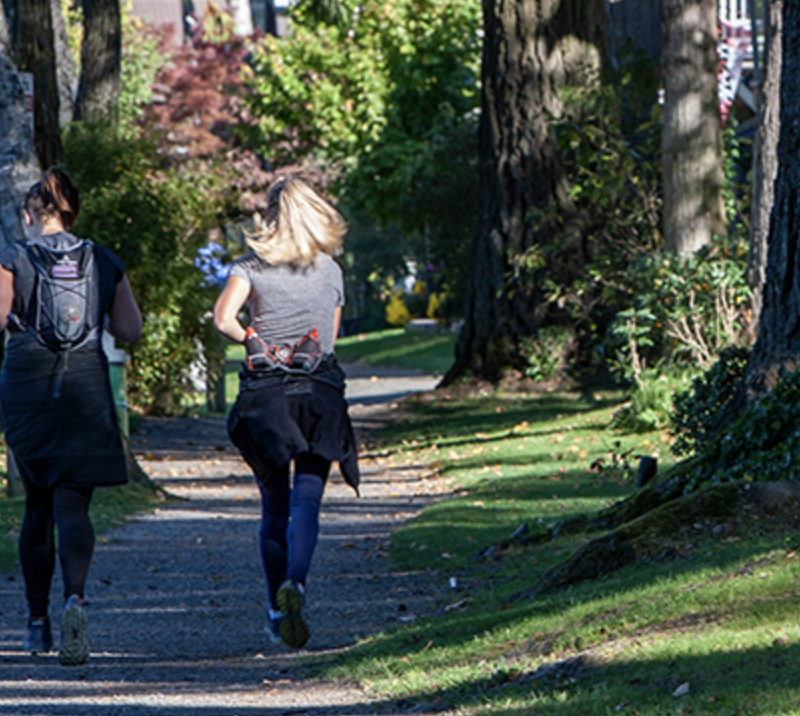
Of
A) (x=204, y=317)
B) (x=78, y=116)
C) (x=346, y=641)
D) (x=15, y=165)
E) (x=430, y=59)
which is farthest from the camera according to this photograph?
(x=430, y=59)

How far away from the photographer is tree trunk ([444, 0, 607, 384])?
66.4ft

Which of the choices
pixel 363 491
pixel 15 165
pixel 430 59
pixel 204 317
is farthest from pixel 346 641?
pixel 430 59

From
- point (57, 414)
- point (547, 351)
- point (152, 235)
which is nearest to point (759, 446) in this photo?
point (57, 414)

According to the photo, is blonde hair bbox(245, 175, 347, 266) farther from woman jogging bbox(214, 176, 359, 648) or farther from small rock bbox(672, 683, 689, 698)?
small rock bbox(672, 683, 689, 698)

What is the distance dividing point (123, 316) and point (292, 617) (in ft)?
4.58

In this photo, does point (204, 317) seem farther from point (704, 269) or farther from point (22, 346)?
point (22, 346)

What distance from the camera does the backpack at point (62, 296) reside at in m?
5.74

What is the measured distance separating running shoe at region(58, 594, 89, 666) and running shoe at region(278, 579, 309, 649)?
746 mm

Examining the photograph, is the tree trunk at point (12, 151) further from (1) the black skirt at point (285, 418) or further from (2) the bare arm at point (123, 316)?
(1) the black skirt at point (285, 418)

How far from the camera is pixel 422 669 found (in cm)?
525

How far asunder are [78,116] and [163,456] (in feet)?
20.0

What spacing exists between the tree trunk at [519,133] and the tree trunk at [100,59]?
5.25m

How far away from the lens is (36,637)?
19.2 ft

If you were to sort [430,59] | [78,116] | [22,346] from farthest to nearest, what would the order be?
[430,59], [78,116], [22,346]
